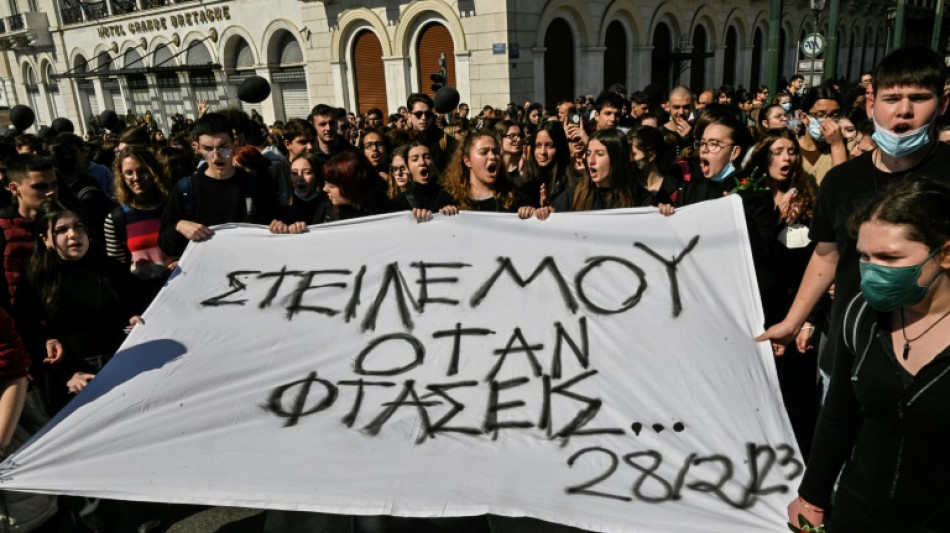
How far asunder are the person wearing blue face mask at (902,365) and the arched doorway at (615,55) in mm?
17851

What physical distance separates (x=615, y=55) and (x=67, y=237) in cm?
1812

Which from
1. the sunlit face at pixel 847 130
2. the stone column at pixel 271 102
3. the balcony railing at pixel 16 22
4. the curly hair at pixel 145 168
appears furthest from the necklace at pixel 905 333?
the balcony railing at pixel 16 22

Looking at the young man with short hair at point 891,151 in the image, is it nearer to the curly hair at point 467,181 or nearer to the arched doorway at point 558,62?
the curly hair at point 467,181

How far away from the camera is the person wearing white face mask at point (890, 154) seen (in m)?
2.15

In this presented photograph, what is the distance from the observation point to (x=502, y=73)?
14.8m

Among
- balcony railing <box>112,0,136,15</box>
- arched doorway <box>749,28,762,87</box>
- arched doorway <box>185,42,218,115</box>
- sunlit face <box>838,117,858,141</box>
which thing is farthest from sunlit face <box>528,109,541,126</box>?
balcony railing <box>112,0,136,15</box>

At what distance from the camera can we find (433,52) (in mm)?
16391

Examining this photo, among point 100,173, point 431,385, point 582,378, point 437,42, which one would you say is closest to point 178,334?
point 431,385

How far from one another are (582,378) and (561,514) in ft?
1.90

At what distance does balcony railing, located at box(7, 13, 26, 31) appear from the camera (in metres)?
31.2

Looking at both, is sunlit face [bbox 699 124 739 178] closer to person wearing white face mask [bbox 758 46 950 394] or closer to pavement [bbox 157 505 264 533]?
person wearing white face mask [bbox 758 46 950 394]

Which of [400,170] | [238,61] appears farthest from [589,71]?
[400,170]

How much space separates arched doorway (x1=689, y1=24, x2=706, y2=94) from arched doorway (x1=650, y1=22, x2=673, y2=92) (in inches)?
59.7

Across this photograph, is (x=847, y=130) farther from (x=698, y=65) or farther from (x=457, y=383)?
(x=698, y=65)
